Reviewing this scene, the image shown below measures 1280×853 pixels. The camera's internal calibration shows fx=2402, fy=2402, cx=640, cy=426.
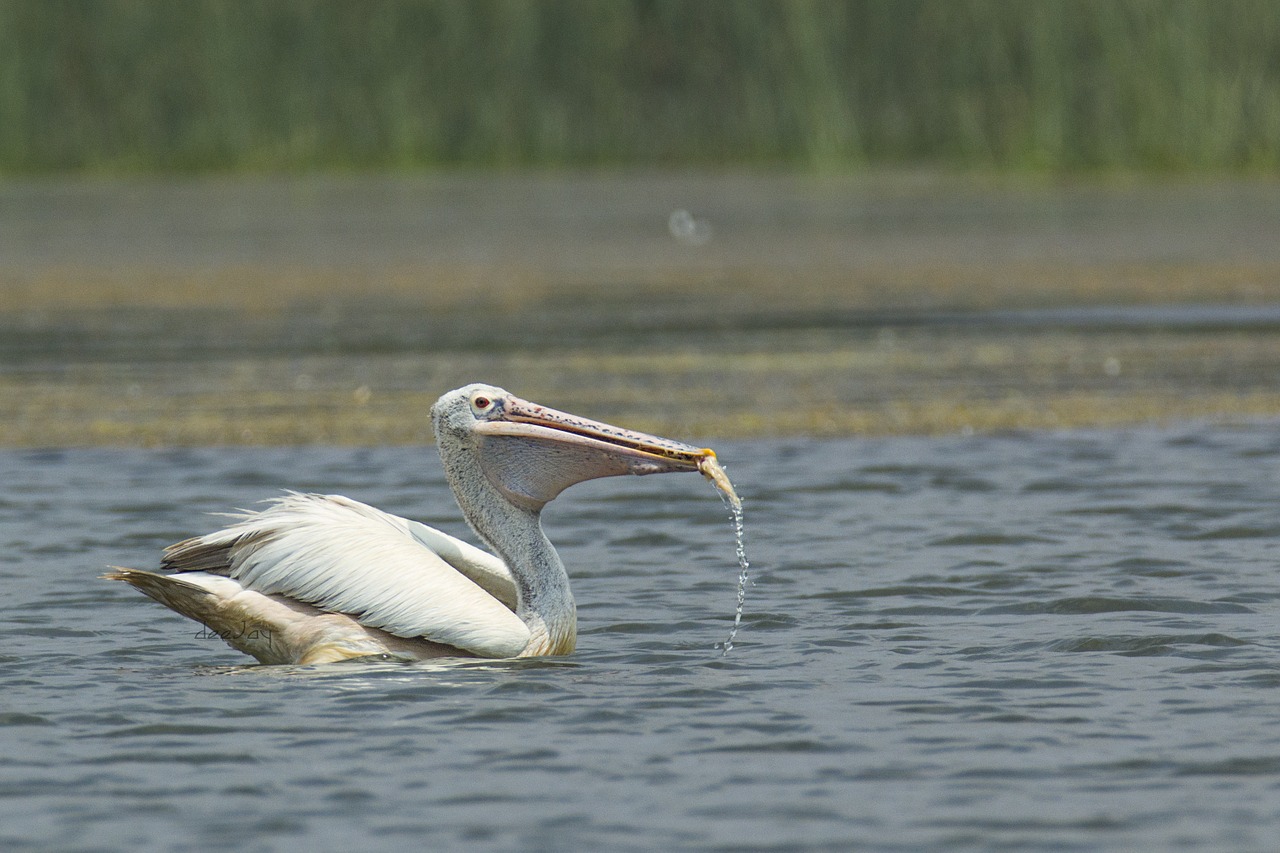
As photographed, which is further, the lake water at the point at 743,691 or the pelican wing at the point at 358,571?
the pelican wing at the point at 358,571

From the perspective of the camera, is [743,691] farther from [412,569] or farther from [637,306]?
[637,306]

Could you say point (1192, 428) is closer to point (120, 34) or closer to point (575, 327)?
point (575, 327)

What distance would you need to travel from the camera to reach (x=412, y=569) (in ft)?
20.9

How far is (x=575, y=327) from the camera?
1480 centimetres

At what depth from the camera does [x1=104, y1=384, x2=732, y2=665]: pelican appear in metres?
6.32

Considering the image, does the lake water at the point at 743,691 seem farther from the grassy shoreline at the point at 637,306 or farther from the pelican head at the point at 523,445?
the grassy shoreline at the point at 637,306

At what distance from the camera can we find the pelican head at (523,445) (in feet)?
21.6

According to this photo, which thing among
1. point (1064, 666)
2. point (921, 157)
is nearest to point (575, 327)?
point (1064, 666)

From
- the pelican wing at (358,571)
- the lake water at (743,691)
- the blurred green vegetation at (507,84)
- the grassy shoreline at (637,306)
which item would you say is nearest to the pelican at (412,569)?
the pelican wing at (358,571)

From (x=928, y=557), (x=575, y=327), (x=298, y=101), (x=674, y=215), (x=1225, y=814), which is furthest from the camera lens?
(x=298, y=101)

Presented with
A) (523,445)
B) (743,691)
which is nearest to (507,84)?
(523,445)

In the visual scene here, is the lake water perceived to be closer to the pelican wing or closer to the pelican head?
the pelican wing

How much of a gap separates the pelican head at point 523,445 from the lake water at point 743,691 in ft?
1.51

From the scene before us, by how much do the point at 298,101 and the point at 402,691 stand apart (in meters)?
21.5
